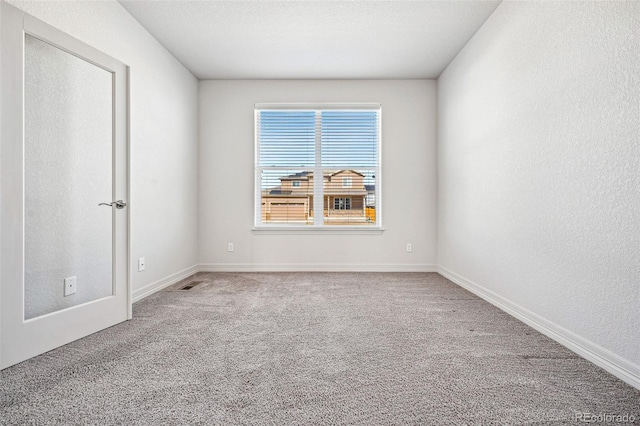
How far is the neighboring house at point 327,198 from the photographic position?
462 centimetres

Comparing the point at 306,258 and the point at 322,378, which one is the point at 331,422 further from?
the point at 306,258

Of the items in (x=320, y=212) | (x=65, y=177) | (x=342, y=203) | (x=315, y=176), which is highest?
(x=315, y=176)

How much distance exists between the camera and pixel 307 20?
3.06 metres

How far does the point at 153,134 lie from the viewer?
3436 millimetres

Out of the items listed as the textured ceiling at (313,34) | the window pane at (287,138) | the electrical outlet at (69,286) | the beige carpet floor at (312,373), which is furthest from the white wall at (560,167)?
the electrical outlet at (69,286)

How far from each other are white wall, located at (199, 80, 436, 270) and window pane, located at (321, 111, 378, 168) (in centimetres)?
17

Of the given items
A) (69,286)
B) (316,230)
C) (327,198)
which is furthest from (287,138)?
(69,286)

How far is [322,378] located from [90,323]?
68.3 inches

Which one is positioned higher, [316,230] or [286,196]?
[286,196]

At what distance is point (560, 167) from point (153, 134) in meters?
3.69

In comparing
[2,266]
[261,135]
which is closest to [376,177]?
[261,135]

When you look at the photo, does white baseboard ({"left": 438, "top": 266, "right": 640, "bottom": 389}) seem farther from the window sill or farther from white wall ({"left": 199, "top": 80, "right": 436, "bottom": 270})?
the window sill

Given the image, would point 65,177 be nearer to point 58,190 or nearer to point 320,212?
point 58,190

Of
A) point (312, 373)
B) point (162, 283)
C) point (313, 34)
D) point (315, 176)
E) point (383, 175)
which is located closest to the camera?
point (312, 373)
